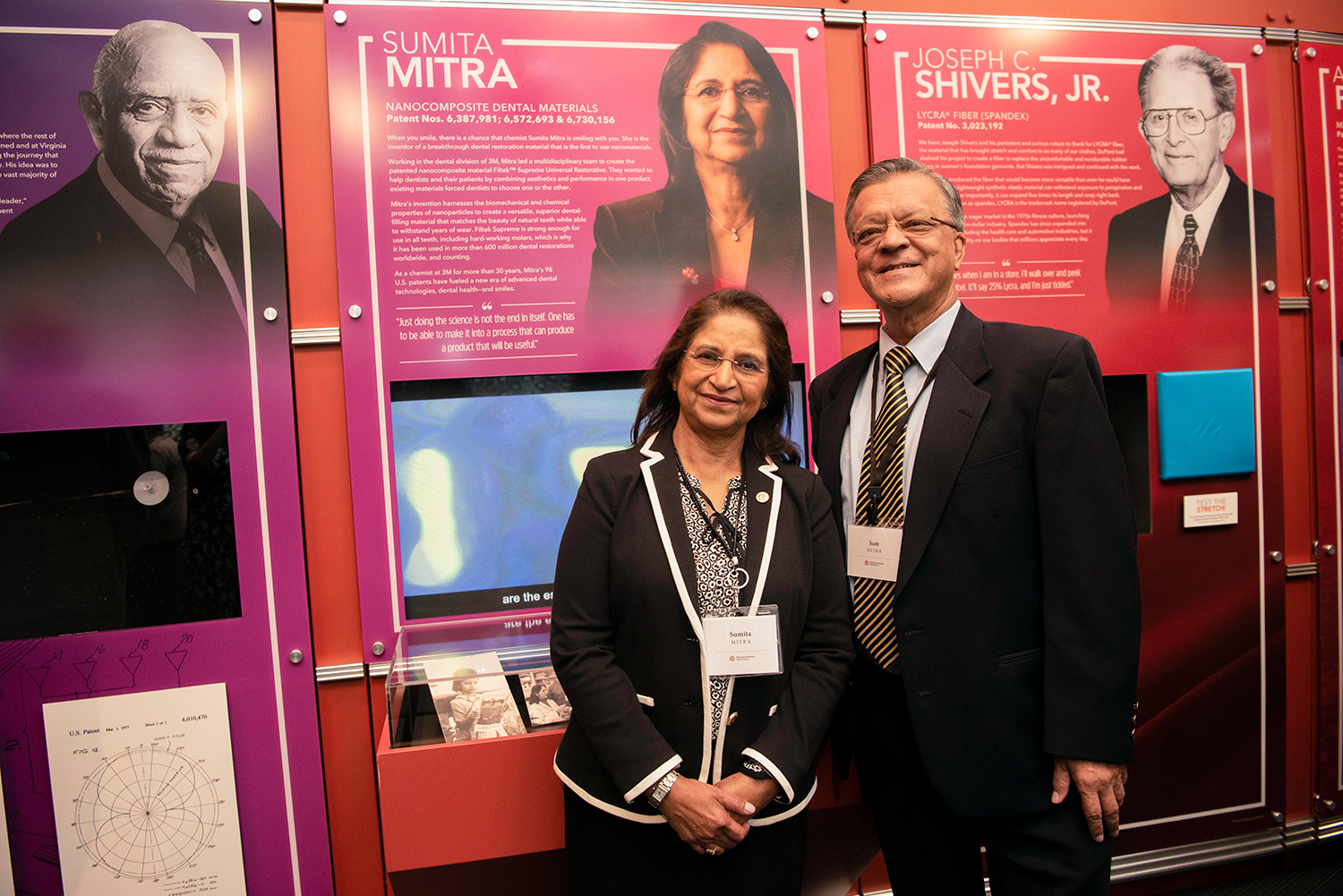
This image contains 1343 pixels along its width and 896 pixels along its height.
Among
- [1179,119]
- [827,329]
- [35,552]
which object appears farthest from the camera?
[1179,119]

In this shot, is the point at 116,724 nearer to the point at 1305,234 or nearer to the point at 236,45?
the point at 236,45

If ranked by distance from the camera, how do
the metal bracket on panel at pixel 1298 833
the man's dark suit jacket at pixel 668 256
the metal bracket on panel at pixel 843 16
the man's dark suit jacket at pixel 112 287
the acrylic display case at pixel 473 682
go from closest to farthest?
the acrylic display case at pixel 473 682
the man's dark suit jacket at pixel 112 287
the man's dark suit jacket at pixel 668 256
the metal bracket on panel at pixel 843 16
the metal bracket on panel at pixel 1298 833

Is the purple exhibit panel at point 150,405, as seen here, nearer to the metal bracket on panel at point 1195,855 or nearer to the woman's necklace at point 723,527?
the woman's necklace at point 723,527

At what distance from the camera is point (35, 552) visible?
1.98 meters

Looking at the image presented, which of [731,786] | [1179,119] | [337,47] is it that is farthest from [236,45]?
[1179,119]

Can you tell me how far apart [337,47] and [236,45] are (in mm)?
284

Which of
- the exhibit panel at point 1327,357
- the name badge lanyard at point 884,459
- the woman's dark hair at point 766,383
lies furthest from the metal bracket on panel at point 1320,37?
the woman's dark hair at point 766,383

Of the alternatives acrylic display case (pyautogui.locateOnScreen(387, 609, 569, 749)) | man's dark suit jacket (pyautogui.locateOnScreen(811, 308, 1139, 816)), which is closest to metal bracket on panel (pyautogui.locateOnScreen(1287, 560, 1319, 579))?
man's dark suit jacket (pyautogui.locateOnScreen(811, 308, 1139, 816))

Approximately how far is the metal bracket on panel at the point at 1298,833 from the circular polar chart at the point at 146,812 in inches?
149

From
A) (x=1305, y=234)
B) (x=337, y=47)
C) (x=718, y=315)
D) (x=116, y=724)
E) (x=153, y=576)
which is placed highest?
(x=337, y=47)

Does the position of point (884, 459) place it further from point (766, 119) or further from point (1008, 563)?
point (766, 119)

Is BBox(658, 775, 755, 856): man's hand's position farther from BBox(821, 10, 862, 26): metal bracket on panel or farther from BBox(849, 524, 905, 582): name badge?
BBox(821, 10, 862, 26): metal bracket on panel

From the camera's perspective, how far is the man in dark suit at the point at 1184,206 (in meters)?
2.55

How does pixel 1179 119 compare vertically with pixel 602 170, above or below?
above
